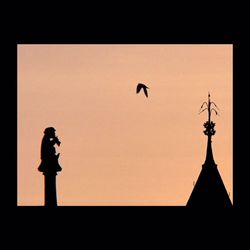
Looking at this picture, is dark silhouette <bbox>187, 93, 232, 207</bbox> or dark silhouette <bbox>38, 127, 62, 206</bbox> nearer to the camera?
dark silhouette <bbox>38, 127, 62, 206</bbox>

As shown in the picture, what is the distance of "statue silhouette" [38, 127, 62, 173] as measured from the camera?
2267 cm

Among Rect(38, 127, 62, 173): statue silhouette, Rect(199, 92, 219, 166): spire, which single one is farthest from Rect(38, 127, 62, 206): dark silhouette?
Rect(199, 92, 219, 166): spire

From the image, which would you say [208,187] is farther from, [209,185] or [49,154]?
[49,154]

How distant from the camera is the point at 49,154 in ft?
74.6

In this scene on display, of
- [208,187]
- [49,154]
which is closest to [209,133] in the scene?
[208,187]

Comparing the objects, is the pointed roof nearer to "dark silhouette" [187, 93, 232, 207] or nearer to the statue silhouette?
"dark silhouette" [187, 93, 232, 207]

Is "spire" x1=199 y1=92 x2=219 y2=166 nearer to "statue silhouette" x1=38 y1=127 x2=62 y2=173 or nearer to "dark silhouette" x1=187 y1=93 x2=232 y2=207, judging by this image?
"dark silhouette" x1=187 y1=93 x2=232 y2=207

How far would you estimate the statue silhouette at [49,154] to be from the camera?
74.4ft

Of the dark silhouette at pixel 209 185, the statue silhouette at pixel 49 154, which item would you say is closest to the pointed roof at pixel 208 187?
the dark silhouette at pixel 209 185

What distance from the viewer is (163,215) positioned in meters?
26.2

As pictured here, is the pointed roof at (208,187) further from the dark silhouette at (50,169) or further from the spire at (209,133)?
the dark silhouette at (50,169)

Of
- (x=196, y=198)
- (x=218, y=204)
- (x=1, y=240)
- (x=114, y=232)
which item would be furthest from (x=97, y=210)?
(x=196, y=198)

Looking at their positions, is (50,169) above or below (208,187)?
below

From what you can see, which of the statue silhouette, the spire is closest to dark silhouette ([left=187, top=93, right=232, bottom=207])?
the spire
